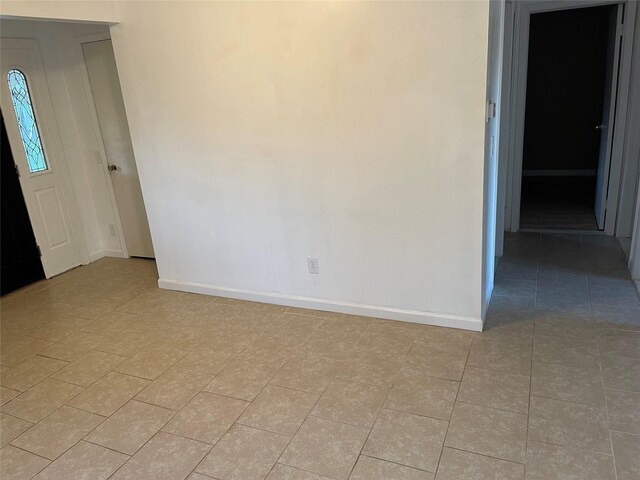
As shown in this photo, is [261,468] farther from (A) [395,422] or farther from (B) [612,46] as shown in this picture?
(B) [612,46]

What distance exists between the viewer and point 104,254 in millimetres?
5023

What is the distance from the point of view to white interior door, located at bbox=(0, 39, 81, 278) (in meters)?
4.09

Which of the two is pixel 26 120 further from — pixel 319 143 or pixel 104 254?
pixel 319 143

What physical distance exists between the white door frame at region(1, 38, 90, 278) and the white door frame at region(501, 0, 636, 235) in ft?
13.6

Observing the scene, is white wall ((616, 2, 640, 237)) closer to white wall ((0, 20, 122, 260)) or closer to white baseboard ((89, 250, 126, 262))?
white wall ((0, 20, 122, 260))

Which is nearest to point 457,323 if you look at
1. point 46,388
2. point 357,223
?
point 357,223

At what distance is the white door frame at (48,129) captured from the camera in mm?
4123

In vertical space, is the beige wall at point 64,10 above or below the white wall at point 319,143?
above

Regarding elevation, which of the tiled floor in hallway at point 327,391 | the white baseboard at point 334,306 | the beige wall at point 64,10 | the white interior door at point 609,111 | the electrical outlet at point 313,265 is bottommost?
the tiled floor in hallway at point 327,391

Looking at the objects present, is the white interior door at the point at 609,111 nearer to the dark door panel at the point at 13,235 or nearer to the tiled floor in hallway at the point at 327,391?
the tiled floor in hallway at the point at 327,391

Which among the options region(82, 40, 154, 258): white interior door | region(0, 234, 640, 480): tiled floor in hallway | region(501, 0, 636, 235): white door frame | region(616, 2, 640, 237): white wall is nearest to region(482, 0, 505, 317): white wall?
region(0, 234, 640, 480): tiled floor in hallway

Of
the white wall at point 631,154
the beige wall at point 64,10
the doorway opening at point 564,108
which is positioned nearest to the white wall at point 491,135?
the white wall at point 631,154

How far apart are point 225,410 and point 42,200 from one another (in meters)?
3.16

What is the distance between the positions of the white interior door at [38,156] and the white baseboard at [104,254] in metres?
0.20
